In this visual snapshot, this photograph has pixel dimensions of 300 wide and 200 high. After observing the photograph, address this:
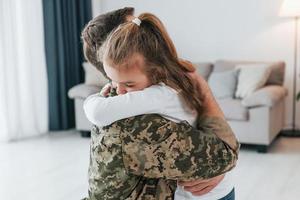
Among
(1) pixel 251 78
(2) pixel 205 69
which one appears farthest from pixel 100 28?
(2) pixel 205 69

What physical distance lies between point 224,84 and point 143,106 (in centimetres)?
379

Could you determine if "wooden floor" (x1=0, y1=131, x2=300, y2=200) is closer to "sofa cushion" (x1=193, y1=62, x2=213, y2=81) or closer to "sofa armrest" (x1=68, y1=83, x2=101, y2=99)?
"sofa armrest" (x1=68, y1=83, x2=101, y2=99)

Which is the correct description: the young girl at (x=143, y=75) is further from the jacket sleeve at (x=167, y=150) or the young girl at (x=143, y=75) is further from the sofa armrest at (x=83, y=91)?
the sofa armrest at (x=83, y=91)

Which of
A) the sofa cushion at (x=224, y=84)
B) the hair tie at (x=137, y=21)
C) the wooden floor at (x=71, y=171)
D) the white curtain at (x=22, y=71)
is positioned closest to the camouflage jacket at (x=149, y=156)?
the hair tie at (x=137, y=21)

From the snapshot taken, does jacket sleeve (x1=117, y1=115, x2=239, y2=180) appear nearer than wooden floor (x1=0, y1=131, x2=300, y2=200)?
Yes

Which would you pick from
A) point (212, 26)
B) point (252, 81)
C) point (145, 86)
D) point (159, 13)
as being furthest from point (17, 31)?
point (145, 86)

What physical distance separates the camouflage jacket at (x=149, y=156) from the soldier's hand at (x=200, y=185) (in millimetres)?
29

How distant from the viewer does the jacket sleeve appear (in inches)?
38.3

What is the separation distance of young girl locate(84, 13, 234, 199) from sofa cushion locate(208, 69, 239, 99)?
3.65 metres

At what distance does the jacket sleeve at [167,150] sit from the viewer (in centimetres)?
97

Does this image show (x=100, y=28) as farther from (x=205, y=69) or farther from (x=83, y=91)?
(x=205, y=69)

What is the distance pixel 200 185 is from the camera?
1051 mm

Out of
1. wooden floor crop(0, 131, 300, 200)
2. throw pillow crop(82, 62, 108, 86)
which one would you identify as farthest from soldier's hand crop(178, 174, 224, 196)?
throw pillow crop(82, 62, 108, 86)

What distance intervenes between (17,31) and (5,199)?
2391 mm
